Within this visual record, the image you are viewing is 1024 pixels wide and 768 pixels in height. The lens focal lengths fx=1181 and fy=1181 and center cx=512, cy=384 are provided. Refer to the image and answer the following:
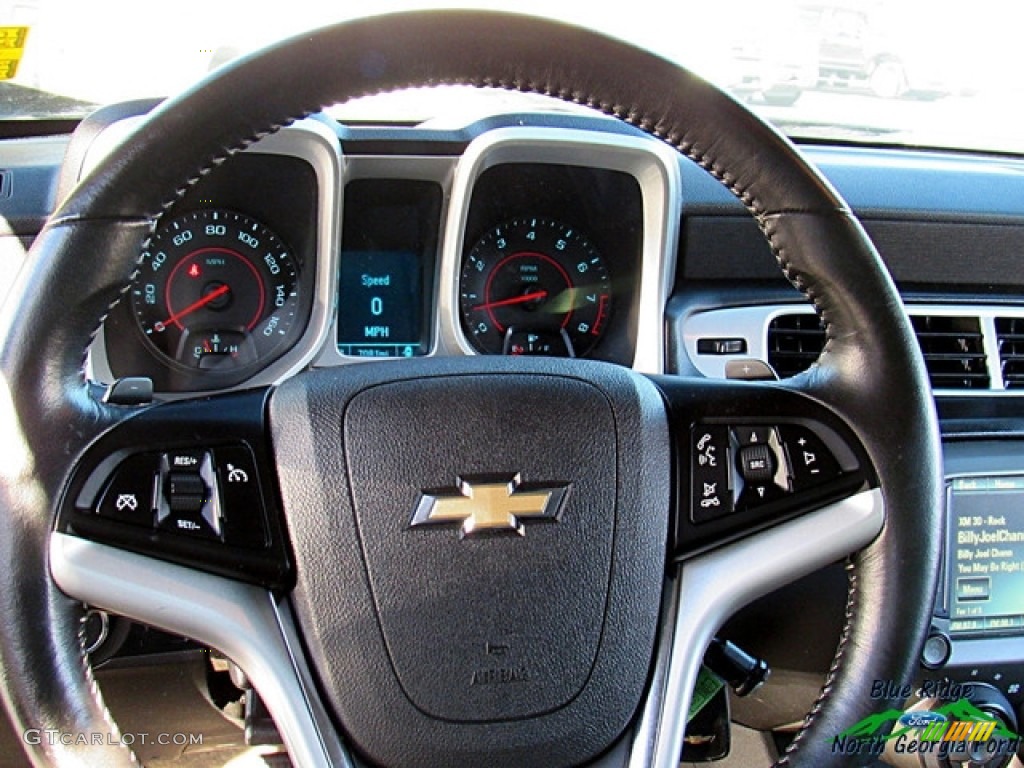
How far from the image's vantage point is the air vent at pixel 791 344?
8.20 ft

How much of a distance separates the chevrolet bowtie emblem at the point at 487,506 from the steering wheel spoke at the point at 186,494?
17 centimetres

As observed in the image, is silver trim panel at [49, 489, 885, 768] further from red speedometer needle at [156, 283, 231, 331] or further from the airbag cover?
red speedometer needle at [156, 283, 231, 331]

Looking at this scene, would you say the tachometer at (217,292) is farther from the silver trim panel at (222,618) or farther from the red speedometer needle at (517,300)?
the silver trim panel at (222,618)

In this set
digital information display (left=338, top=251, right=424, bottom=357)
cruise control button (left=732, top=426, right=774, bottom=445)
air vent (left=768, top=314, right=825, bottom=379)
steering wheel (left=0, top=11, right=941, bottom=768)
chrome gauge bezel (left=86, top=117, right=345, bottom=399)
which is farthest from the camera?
digital information display (left=338, top=251, right=424, bottom=357)

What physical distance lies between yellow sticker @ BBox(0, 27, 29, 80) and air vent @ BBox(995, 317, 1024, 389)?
2151 mm

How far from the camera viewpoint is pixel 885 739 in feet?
4.50

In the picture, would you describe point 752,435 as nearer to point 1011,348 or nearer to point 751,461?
point 751,461

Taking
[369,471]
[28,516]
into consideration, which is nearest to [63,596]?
[28,516]

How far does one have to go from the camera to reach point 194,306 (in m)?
2.57

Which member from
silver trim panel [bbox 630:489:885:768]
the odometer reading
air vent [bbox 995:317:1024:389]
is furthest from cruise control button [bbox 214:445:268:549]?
air vent [bbox 995:317:1024:389]

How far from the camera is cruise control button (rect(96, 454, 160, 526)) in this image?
127 cm

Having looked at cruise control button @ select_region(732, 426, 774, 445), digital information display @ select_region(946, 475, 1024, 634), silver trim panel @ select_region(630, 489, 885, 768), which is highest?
cruise control button @ select_region(732, 426, 774, 445)

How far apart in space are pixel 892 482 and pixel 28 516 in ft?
3.16

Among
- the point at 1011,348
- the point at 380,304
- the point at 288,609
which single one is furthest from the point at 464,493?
the point at 1011,348
